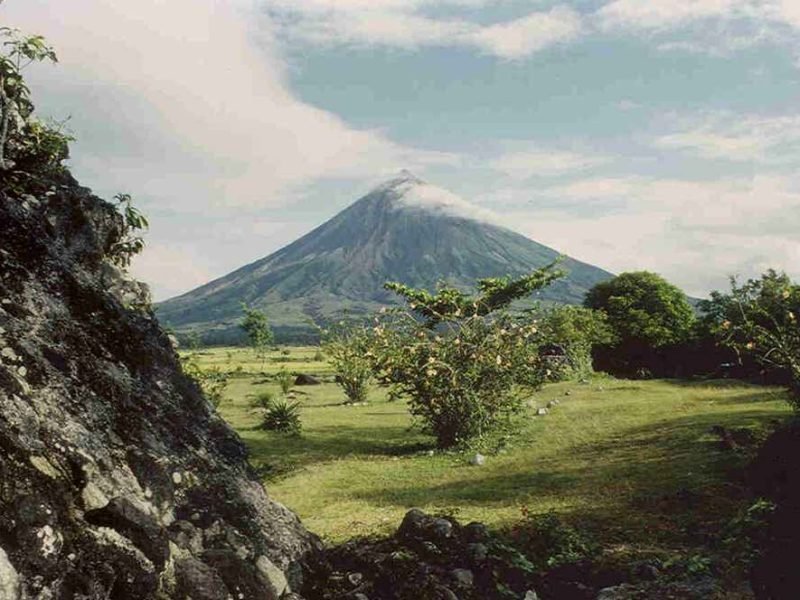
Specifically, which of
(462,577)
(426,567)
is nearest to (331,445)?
(426,567)

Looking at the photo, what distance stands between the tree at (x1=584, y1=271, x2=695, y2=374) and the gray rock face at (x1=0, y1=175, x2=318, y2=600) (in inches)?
1775

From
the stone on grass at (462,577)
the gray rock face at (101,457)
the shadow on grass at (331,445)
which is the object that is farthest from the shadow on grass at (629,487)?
the gray rock face at (101,457)

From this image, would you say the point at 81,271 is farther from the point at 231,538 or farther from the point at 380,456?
the point at 380,456

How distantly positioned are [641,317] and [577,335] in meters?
10.5

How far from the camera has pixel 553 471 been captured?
48.4 feet

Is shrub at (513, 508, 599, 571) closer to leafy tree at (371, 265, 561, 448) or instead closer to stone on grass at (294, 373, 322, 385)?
leafy tree at (371, 265, 561, 448)

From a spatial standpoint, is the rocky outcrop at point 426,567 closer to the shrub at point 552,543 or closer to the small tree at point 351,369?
the shrub at point 552,543

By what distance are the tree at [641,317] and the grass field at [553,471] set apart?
24.0m

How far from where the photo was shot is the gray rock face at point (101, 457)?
450 cm

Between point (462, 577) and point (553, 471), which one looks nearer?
point (462, 577)

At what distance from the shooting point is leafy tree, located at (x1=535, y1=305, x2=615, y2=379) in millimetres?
41625

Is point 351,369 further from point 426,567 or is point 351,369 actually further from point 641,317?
point 641,317

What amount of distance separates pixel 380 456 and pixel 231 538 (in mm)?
11650

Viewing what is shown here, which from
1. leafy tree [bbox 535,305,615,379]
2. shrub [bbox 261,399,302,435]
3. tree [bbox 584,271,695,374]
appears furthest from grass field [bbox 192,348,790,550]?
tree [bbox 584,271,695,374]
